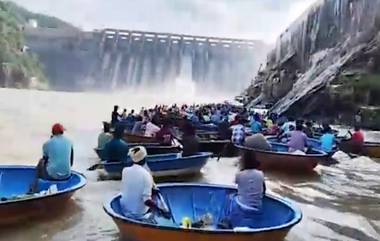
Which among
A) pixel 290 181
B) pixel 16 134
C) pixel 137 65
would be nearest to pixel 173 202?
pixel 290 181

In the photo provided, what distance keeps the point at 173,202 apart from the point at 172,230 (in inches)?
104

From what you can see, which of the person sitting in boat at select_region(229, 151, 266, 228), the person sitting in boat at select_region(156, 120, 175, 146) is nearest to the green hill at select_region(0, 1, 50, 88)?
the person sitting in boat at select_region(156, 120, 175, 146)

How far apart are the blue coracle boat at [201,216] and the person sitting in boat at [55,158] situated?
84.7 inches

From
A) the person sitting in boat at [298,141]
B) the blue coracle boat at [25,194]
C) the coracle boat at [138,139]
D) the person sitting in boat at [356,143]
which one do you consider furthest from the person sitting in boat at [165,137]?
the person sitting in boat at [356,143]

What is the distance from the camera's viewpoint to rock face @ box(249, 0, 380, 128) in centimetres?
4091

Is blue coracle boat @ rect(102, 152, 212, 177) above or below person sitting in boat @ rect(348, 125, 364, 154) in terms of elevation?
below

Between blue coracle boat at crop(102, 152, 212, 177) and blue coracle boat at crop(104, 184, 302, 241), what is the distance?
178 inches

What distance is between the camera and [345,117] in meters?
41.1

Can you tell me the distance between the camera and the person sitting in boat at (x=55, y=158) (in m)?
11.1

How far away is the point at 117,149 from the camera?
48.3 ft

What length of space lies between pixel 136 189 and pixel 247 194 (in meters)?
1.69

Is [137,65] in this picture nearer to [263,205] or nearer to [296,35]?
[296,35]

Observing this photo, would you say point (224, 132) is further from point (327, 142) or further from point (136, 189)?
point (136, 189)

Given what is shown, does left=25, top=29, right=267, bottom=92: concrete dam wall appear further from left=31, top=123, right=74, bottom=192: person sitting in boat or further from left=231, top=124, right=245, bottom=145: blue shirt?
left=31, top=123, right=74, bottom=192: person sitting in boat
